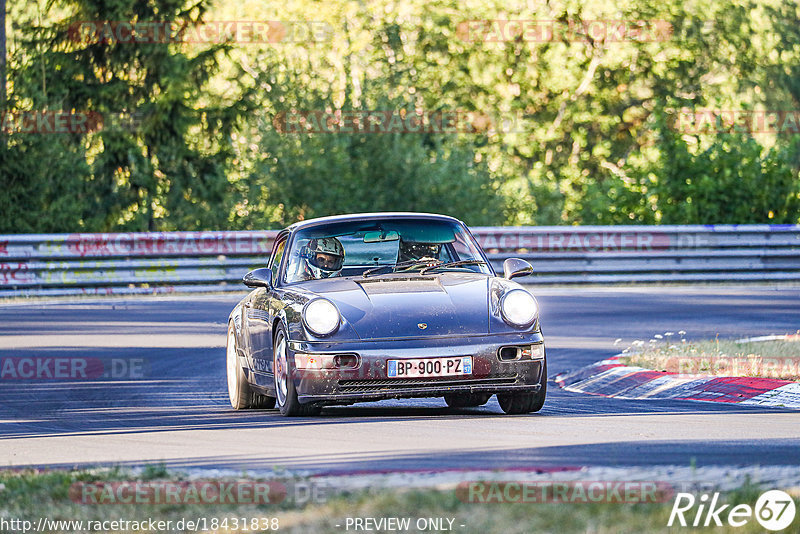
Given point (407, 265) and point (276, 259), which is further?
point (276, 259)

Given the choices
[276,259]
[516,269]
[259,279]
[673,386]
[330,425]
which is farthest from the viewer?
[276,259]

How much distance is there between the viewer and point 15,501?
6414mm

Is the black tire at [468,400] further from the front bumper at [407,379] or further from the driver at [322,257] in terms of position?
the driver at [322,257]

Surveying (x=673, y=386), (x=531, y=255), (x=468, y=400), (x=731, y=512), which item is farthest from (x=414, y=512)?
(x=531, y=255)

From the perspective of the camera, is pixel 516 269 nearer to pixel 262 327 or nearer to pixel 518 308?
pixel 518 308

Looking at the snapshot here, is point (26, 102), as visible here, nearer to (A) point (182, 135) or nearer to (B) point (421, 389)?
(A) point (182, 135)

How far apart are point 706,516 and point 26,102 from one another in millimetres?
27190

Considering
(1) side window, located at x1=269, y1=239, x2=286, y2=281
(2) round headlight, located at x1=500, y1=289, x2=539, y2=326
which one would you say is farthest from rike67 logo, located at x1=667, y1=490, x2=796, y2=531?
(1) side window, located at x1=269, y1=239, x2=286, y2=281

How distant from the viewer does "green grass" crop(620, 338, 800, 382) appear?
12.0 metres

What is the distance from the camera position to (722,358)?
1286 centimetres

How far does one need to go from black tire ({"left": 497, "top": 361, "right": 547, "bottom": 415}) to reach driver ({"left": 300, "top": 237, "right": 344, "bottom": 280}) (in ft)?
5.03

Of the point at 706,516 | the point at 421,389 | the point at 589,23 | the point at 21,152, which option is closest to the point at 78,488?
the point at 706,516

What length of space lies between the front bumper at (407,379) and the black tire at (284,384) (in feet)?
0.58

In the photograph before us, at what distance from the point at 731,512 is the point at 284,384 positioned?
16.4 feet
